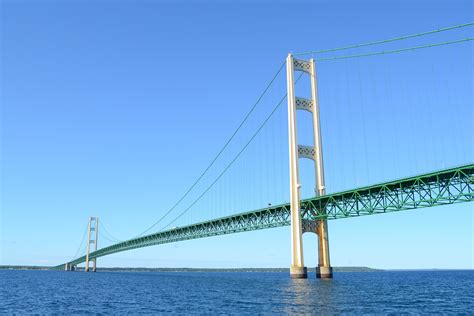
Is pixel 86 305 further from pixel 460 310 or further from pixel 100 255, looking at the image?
pixel 100 255

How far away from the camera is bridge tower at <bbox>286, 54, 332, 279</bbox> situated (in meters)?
57.5

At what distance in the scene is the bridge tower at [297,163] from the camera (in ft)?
189

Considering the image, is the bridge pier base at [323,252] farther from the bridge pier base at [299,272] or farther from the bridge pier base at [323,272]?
the bridge pier base at [299,272]

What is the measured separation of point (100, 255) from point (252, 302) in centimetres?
12925

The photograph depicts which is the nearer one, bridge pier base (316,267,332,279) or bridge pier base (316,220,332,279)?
bridge pier base (316,220,332,279)

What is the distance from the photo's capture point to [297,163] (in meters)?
Result: 58.8

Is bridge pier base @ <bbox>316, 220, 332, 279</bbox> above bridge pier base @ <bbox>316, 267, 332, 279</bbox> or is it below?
above

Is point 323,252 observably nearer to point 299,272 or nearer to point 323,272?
point 323,272

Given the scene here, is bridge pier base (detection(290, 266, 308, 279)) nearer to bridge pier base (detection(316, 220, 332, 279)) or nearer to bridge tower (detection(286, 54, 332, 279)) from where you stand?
bridge tower (detection(286, 54, 332, 279))

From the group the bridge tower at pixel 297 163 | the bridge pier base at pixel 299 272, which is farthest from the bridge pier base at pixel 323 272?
the bridge pier base at pixel 299 272

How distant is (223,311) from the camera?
2777 centimetres

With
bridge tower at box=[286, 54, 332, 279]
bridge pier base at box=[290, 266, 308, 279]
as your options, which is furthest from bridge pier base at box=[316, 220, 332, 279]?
bridge pier base at box=[290, 266, 308, 279]

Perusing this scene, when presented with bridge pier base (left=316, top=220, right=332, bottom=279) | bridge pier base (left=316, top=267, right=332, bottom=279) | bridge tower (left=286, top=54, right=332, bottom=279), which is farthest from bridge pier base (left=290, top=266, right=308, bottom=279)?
bridge pier base (left=316, top=220, right=332, bottom=279)

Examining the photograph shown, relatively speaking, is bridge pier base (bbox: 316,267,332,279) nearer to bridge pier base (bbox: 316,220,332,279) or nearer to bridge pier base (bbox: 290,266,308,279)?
bridge pier base (bbox: 316,220,332,279)
